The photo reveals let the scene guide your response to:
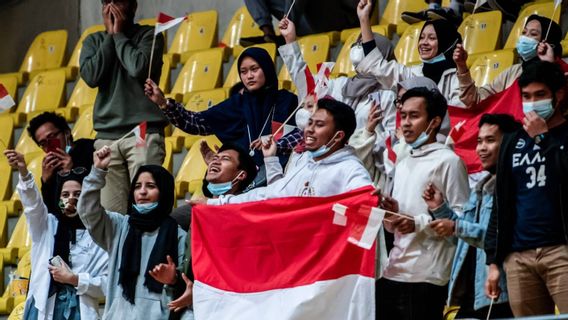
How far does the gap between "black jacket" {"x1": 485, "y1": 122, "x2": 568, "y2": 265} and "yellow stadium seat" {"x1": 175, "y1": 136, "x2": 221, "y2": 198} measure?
3.64 meters

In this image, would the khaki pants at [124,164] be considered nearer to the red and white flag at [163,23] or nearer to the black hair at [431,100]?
the red and white flag at [163,23]

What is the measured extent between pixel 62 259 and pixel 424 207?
2.26m

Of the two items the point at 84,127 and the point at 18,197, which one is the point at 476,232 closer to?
the point at 18,197

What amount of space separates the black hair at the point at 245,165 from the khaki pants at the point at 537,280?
180 cm

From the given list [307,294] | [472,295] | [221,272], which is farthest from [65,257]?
[472,295]

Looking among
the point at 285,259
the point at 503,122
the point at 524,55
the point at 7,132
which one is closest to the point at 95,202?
the point at 285,259

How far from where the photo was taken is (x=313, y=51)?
34.7 ft

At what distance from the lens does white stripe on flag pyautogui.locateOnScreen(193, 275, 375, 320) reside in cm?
643

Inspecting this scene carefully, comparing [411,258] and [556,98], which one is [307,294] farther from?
[556,98]

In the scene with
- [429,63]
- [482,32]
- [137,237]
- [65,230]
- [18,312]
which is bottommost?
[18,312]

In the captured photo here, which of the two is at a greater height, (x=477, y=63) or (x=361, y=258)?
(x=477, y=63)

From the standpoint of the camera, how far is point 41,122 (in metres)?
8.97

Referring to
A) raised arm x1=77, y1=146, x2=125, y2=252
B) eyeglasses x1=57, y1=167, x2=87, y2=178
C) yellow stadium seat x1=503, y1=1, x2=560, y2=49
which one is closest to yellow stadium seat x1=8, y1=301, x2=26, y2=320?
eyeglasses x1=57, y1=167, x2=87, y2=178

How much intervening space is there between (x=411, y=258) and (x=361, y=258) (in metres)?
0.23
